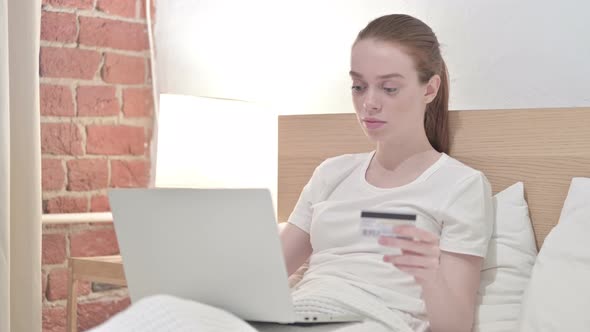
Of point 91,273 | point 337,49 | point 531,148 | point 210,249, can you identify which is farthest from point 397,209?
point 91,273

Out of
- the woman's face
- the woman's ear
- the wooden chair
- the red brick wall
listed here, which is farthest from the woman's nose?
the red brick wall

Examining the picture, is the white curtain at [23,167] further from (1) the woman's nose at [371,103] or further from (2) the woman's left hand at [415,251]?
(2) the woman's left hand at [415,251]

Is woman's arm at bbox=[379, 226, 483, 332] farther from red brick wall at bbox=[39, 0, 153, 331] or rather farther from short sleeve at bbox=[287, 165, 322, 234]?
red brick wall at bbox=[39, 0, 153, 331]

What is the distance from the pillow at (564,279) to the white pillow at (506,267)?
0.09m

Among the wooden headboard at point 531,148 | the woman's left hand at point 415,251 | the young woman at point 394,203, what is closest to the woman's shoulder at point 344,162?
the young woman at point 394,203

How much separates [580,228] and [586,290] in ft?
0.46

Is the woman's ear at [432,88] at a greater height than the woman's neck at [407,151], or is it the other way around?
the woman's ear at [432,88]

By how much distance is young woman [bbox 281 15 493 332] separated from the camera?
1607 millimetres

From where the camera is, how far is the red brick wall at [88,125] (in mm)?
2539

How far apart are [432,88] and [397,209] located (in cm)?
27

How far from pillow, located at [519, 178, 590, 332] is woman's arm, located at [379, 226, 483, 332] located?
4.0 inches

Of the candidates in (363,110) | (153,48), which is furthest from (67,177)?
(363,110)

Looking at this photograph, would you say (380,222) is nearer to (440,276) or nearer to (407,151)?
(440,276)

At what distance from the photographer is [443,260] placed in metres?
1.62
